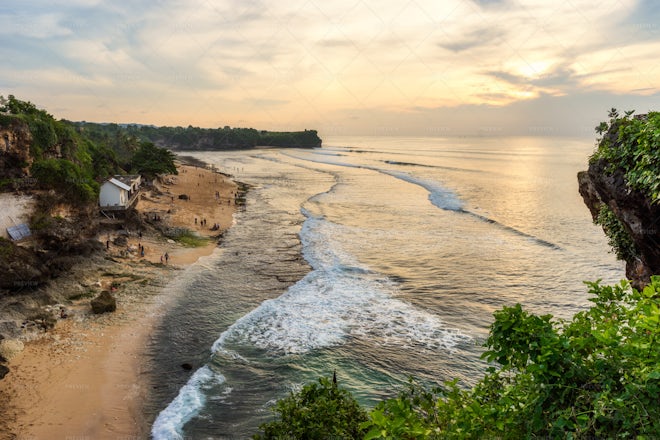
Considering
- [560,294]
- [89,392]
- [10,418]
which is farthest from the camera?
[560,294]

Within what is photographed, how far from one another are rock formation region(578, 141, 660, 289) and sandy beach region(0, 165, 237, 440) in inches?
773

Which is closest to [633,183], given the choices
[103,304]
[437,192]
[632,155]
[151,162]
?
[632,155]

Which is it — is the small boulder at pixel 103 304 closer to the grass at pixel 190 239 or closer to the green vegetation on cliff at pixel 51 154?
the green vegetation on cliff at pixel 51 154

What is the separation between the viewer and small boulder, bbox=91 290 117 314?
85.3 ft

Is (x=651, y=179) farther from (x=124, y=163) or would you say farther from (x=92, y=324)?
(x=124, y=163)

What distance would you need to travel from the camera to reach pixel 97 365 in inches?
812

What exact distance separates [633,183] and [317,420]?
34.7 ft

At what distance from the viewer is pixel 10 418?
16.6m

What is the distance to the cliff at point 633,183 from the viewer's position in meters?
9.45

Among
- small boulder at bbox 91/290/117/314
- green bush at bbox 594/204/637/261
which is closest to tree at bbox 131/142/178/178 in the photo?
small boulder at bbox 91/290/117/314

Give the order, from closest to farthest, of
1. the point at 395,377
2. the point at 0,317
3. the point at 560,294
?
the point at 395,377
the point at 0,317
the point at 560,294

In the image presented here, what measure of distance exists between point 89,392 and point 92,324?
7.30 meters

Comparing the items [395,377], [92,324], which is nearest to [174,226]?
[92,324]

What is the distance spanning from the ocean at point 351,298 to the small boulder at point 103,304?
3.84m
